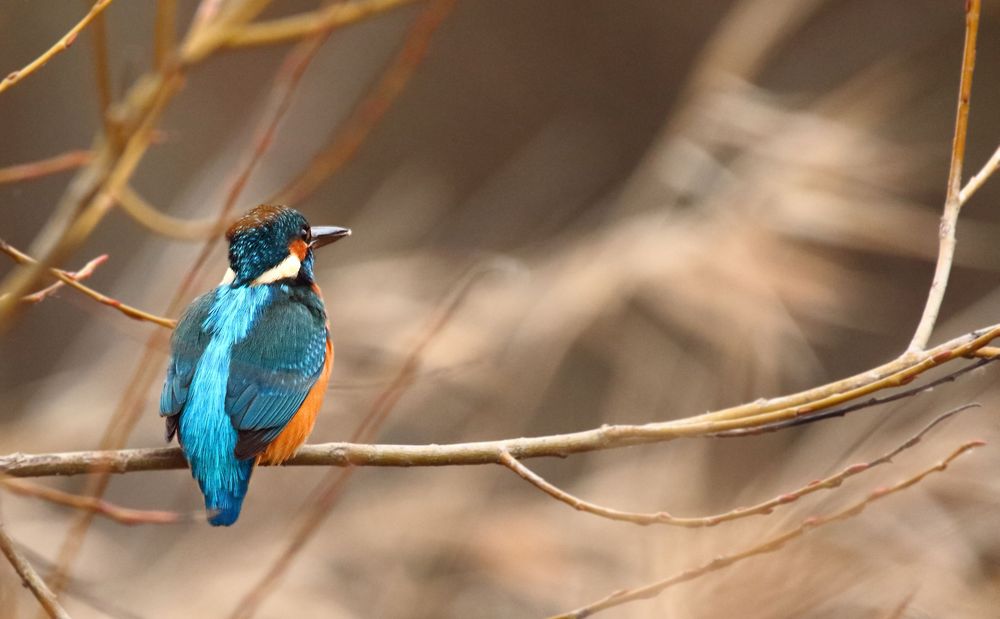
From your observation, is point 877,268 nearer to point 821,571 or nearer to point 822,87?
point 822,87

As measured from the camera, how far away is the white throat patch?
9.95 ft

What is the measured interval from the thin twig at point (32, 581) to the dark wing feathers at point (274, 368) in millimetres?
719

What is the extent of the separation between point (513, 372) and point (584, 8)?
12.9 ft

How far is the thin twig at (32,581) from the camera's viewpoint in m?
1.86

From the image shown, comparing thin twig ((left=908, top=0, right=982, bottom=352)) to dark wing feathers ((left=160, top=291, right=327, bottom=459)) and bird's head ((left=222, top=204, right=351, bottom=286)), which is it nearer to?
dark wing feathers ((left=160, top=291, right=327, bottom=459))

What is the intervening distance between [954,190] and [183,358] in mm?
1764

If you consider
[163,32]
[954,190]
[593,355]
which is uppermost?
[593,355]

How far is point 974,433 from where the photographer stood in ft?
10.8

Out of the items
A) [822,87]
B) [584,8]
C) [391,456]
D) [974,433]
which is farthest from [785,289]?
[584,8]

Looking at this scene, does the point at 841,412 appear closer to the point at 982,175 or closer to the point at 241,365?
the point at 982,175

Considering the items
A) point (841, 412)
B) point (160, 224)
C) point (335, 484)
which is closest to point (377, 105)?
point (160, 224)

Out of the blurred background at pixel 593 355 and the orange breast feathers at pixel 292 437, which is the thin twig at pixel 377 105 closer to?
the blurred background at pixel 593 355

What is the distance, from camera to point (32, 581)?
191 cm

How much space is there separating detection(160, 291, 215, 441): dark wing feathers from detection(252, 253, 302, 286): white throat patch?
140 mm
